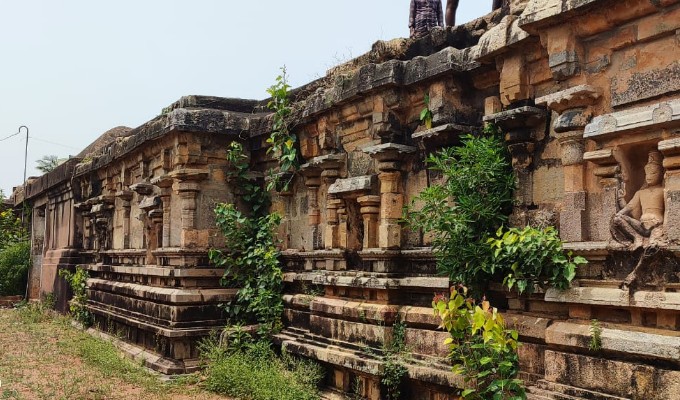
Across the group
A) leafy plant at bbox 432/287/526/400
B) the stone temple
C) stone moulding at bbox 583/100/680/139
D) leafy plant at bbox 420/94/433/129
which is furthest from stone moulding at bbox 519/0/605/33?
leafy plant at bbox 432/287/526/400

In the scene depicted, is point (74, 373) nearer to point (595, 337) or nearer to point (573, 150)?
point (595, 337)

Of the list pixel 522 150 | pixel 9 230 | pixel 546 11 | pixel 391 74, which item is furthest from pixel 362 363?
pixel 9 230

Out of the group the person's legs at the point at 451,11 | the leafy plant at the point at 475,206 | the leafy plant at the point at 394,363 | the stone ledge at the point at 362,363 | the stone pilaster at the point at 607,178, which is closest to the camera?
the stone pilaster at the point at 607,178

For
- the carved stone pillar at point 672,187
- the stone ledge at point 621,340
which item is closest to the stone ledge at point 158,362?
the stone ledge at point 621,340

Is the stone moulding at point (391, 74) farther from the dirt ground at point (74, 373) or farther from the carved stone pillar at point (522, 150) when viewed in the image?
the dirt ground at point (74, 373)

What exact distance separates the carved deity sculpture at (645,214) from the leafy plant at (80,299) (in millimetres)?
10547

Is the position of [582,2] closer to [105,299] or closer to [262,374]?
[262,374]

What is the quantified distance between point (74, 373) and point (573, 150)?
23.1 feet

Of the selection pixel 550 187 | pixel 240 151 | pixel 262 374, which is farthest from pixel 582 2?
pixel 240 151

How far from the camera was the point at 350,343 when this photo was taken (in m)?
6.64

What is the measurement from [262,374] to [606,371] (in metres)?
4.15

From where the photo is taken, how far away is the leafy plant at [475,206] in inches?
201

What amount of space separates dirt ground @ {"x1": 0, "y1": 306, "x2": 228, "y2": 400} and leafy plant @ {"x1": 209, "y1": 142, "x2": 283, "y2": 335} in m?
1.09

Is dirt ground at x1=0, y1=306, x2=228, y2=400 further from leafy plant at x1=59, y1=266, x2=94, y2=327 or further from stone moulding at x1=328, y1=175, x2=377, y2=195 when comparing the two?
stone moulding at x1=328, y1=175, x2=377, y2=195
